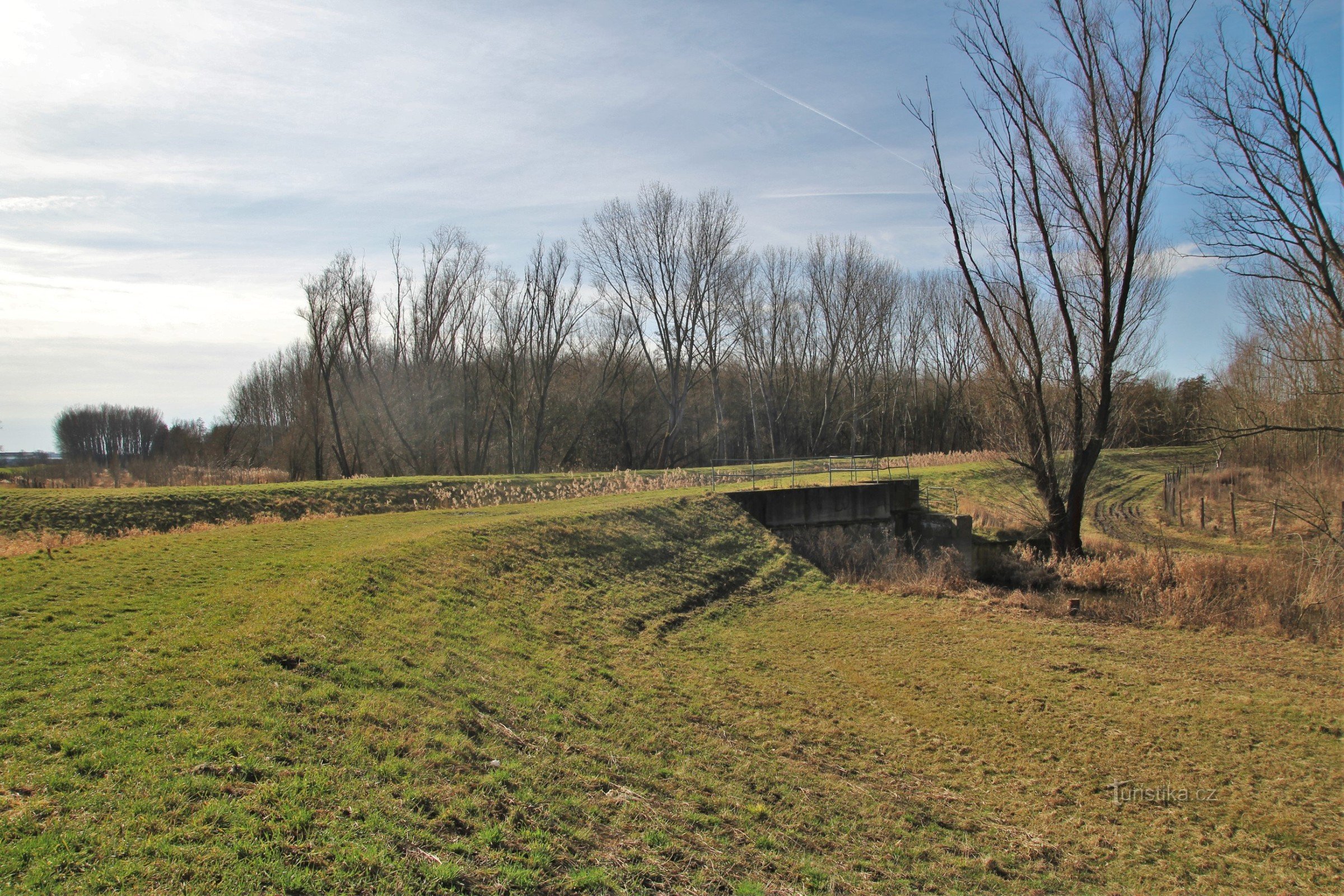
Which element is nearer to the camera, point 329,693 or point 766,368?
point 329,693

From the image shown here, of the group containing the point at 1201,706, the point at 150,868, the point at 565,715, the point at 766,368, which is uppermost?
the point at 766,368

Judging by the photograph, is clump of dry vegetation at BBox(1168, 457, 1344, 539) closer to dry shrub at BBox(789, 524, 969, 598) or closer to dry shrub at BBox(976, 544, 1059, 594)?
dry shrub at BBox(976, 544, 1059, 594)

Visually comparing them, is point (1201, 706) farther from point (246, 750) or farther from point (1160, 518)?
point (1160, 518)

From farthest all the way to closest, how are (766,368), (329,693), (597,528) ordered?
(766,368) → (597,528) → (329,693)

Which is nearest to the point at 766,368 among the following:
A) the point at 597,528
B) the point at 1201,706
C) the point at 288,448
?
the point at 288,448

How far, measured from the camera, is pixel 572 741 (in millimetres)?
6480

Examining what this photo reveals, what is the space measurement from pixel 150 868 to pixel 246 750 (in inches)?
48.8

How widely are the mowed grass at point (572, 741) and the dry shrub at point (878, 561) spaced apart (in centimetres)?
383

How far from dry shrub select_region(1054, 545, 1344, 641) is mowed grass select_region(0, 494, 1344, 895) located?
1212 millimetres

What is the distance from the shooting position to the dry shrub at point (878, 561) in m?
16.1

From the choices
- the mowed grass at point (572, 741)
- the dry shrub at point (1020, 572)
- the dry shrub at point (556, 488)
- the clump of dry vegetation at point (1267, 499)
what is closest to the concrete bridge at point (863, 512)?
the dry shrub at point (1020, 572)

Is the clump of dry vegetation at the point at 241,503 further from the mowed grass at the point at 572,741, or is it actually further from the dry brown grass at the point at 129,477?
the mowed grass at the point at 572,741

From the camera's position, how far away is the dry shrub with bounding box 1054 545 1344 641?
12766 mm

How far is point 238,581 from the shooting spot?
8.51 metres
